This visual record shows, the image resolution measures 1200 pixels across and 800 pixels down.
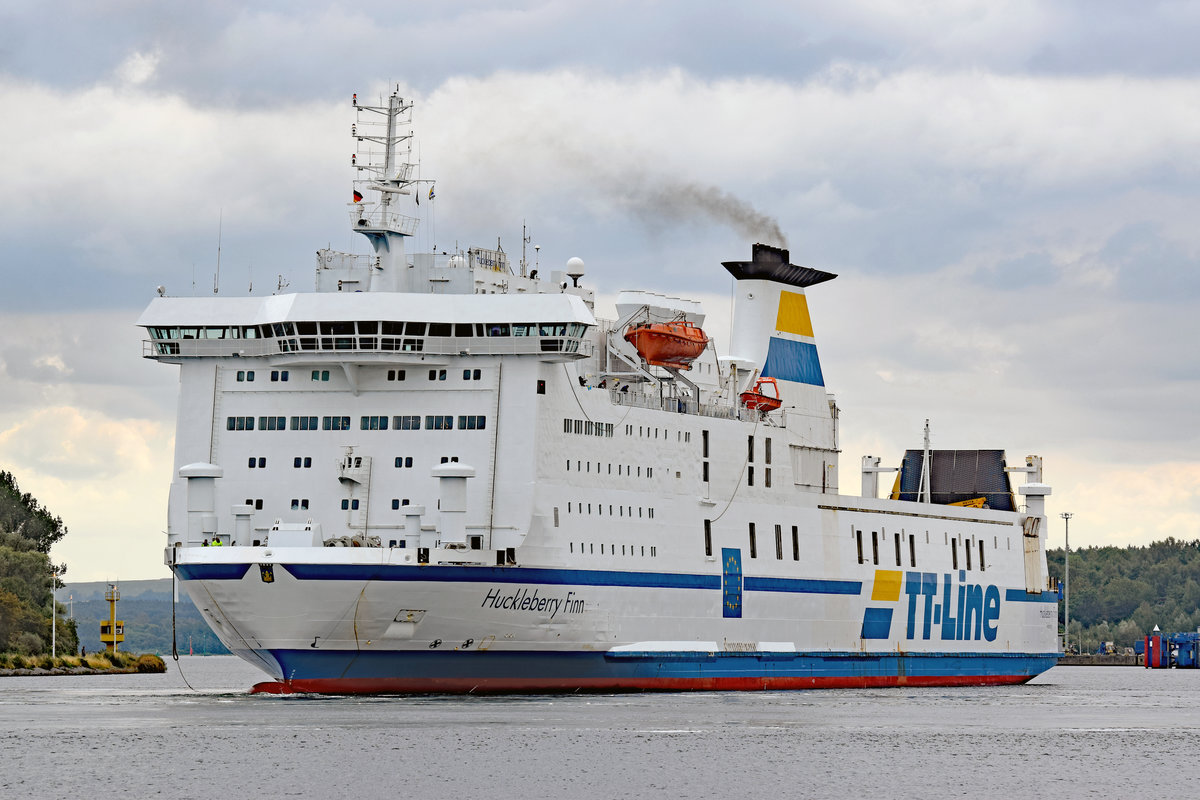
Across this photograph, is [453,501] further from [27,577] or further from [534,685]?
[27,577]

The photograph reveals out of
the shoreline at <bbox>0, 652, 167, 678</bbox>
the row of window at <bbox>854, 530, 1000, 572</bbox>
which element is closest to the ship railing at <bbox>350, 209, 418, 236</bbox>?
the row of window at <bbox>854, 530, 1000, 572</bbox>

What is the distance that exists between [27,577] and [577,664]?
46241 mm

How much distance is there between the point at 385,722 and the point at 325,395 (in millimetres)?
9302

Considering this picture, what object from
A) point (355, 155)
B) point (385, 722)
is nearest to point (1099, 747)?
point (385, 722)

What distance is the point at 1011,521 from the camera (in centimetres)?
6725

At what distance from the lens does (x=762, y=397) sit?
54156mm

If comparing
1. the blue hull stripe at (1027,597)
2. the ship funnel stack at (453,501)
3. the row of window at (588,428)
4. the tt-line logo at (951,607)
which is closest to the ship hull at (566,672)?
the tt-line logo at (951,607)

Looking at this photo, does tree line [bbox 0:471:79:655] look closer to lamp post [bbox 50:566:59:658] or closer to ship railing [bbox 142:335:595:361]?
lamp post [bbox 50:566:59:658]

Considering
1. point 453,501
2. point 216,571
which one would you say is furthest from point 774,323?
point 216,571

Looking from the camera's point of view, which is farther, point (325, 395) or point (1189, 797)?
point (325, 395)

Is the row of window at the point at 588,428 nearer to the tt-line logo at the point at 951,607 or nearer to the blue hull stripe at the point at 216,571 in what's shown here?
the blue hull stripe at the point at 216,571

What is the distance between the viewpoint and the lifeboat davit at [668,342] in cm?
5000

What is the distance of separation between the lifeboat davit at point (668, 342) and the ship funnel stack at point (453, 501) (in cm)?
928

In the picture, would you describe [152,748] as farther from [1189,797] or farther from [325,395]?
[1189,797]
